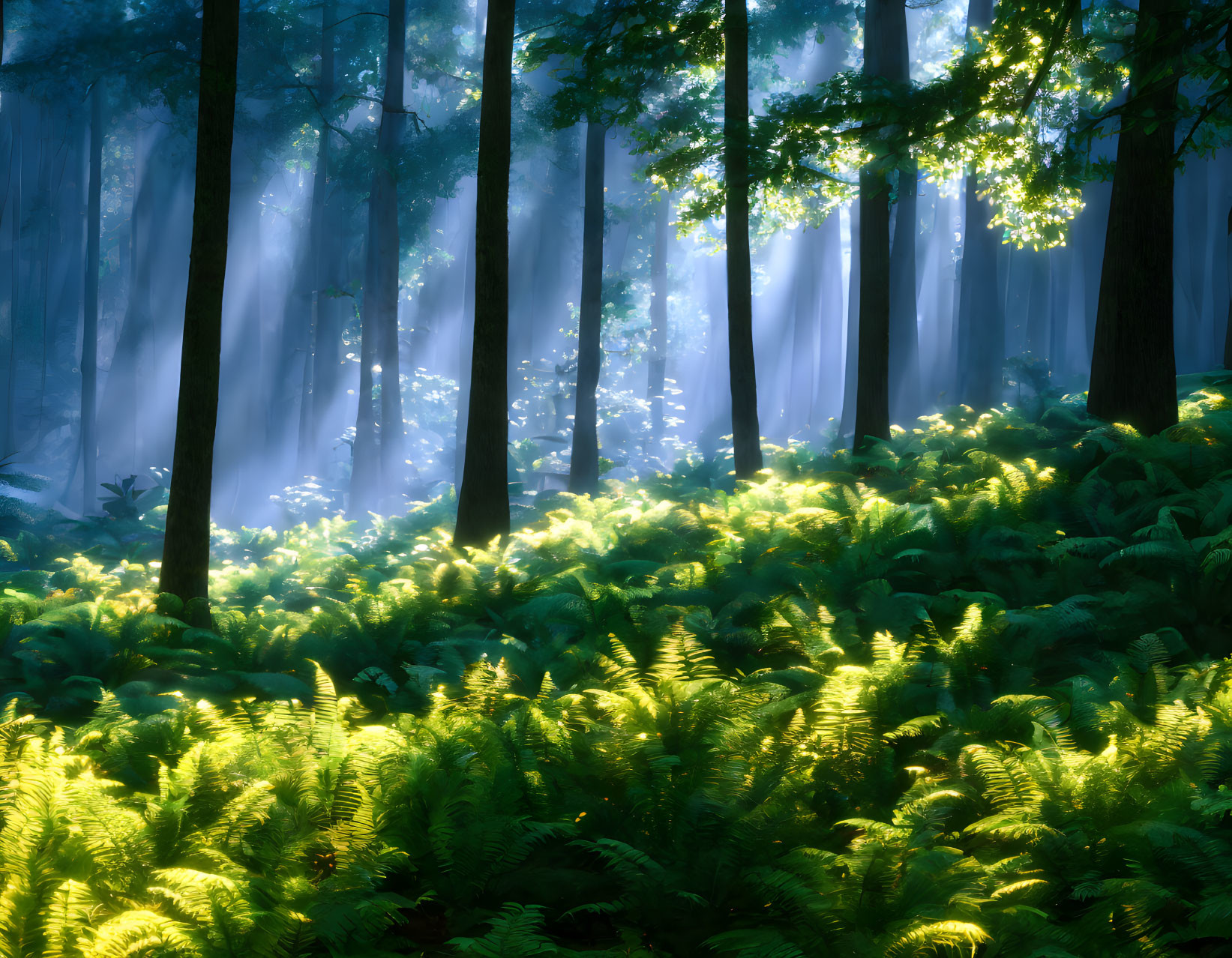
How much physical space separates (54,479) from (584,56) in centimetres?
3009

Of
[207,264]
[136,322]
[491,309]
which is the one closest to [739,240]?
[491,309]

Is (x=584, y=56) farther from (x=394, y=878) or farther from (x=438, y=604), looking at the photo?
(x=394, y=878)

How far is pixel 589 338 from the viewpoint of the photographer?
16.9m

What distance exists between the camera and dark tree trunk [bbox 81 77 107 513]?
2433 centimetres

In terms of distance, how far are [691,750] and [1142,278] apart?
7.64 m

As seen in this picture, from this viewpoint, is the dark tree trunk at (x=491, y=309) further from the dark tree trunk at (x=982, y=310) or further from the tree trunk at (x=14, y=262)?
the tree trunk at (x=14, y=262)

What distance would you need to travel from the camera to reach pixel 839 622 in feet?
18.2

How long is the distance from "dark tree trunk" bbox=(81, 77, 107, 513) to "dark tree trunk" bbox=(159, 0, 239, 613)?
67.3ft

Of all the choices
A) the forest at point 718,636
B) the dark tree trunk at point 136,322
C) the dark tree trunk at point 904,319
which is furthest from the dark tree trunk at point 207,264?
the dark tree trunk at point 136,322

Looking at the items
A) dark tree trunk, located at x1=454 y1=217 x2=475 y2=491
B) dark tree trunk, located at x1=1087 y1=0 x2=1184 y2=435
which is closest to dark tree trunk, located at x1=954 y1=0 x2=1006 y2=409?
dark tree trunk, located at x1=1087 y1=0 x2=1184 y2=435

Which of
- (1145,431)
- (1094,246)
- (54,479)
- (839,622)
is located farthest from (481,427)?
(54,479)

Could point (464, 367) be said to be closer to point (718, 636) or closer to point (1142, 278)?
point (1142, 278)

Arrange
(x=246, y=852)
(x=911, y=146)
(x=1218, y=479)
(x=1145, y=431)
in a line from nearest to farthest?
(x=246, y=852) → (x=1218, y=479) → (x=1145, y=431) → (x=911, y=146)

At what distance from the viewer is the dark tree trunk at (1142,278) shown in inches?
338
